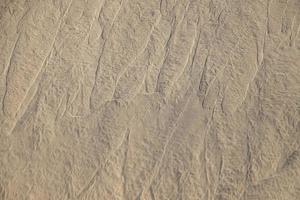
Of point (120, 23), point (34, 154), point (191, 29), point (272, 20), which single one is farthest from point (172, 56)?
point (34, 154)

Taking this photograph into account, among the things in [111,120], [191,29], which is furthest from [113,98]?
[191,29]

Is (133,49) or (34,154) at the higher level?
(133,49)

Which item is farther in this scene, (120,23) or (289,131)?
(120,23)

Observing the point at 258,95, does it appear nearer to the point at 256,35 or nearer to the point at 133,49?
the point at 256,35

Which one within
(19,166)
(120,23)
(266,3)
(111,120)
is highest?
(266,3)

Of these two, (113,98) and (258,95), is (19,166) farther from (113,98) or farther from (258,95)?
(258,95)

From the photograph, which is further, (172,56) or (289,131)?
(172,56)
